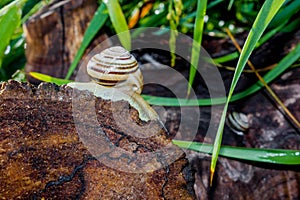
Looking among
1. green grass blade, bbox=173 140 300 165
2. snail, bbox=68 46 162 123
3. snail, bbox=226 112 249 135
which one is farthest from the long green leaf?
snail, bbox=68 46 162 123

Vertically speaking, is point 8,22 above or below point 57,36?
above

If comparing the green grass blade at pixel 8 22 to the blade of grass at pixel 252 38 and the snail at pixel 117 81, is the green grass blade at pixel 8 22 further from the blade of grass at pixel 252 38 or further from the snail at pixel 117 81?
the blade of grass at pixel 252 38

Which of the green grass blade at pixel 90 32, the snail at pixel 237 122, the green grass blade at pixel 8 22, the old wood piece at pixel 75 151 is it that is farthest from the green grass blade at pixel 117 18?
the old wood piece at pixel 75 151

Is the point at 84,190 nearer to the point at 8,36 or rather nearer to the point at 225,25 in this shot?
the point at 8,36

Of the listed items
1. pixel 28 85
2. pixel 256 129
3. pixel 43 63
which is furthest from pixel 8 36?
pixel 256 129

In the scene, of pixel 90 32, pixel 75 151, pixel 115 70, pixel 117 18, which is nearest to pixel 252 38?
pixel 115 70

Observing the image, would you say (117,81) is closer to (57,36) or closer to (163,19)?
(57,36)
